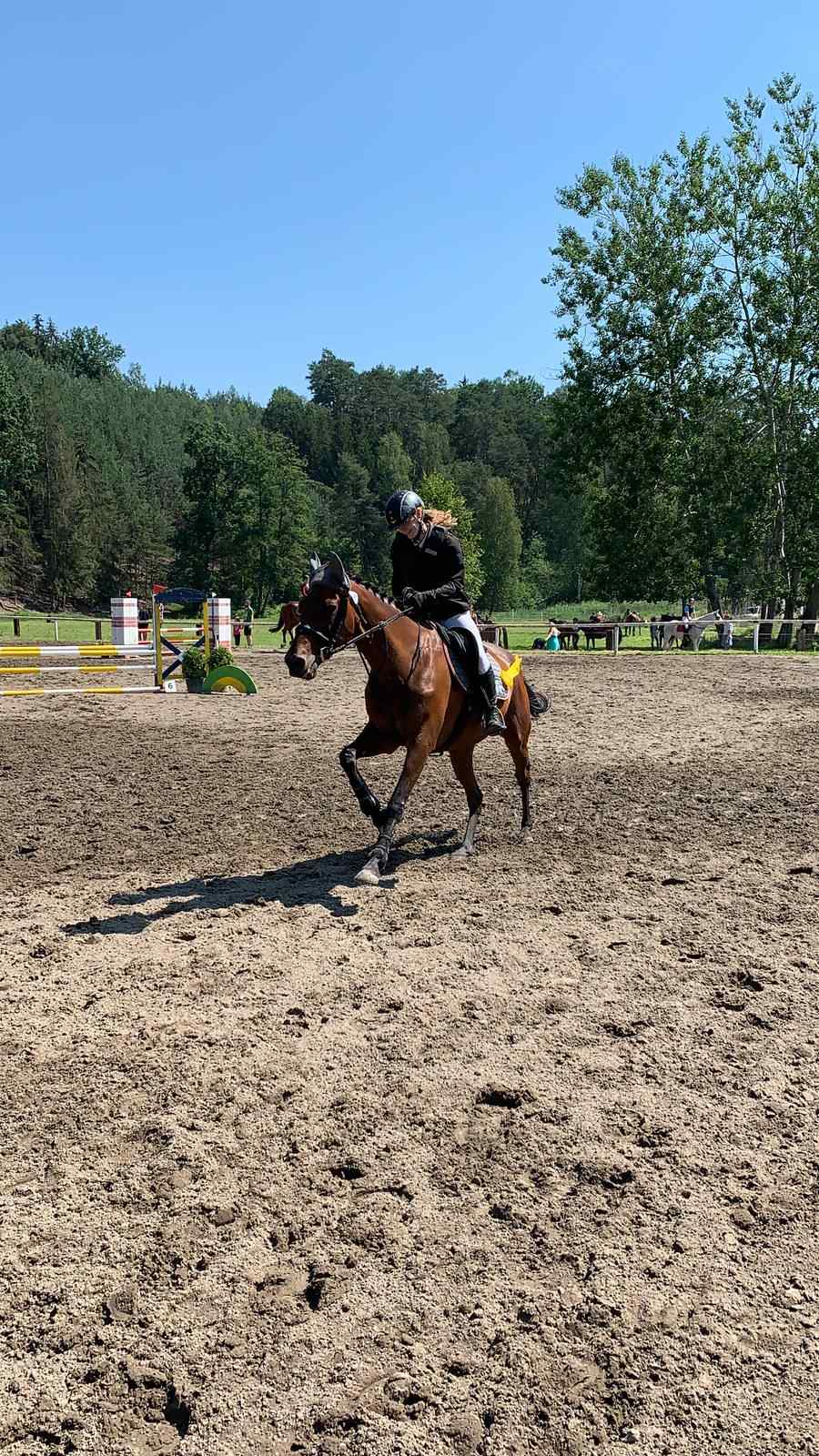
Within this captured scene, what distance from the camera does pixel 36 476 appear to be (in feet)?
329

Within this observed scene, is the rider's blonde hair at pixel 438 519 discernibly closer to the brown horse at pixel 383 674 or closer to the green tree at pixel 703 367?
the brown horse at pixel 383 674

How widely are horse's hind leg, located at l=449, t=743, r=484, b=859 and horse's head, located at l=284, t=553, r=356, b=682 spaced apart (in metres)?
1.88

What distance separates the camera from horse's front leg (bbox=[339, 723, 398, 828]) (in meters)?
7.37

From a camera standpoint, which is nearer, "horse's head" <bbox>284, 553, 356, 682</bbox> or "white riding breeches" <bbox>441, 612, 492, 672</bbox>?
"horse's head" <bbox>284, 553, 356, 682</bbox>

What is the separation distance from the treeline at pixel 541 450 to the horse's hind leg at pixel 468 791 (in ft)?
112

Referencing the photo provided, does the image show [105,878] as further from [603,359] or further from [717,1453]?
[603,359]

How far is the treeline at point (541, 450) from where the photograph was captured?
39469 millimetres

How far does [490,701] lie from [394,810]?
1.48m


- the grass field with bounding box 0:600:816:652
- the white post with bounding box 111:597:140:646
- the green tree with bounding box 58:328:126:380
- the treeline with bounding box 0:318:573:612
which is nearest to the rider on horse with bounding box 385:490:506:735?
the grass field with bounding box 0:600:816:652

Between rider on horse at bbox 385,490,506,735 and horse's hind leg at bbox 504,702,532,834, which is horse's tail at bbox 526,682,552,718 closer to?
horse's hind leg at bbox 504,702,532,834

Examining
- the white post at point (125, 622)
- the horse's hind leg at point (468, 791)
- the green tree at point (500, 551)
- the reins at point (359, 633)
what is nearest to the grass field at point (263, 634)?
the white post at point (125, 622)

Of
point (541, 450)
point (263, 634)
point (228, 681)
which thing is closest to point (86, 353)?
point (541, 450)

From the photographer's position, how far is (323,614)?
700 cm

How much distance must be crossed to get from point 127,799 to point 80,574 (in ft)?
291
